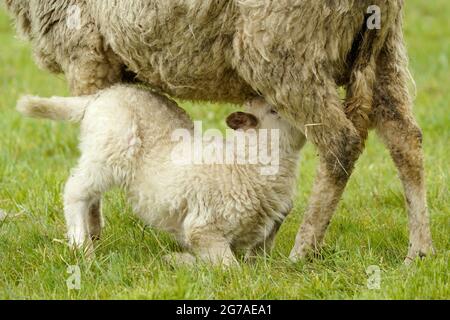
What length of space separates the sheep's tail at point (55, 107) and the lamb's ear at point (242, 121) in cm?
77

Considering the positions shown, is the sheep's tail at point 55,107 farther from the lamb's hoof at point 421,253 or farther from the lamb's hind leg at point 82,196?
the lamb's hoof at point 421,253

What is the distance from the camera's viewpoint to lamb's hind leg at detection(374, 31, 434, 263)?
489cm

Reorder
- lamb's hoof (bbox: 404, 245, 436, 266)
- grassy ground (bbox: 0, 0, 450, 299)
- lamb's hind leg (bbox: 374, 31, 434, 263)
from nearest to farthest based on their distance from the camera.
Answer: grassy ground (bbox: 0, 0, 450, 299) < lamb's hoof (bbox: 404, 245, 436, 266) < lamb's hind leg (bbox: 374, 31, 434, 263)

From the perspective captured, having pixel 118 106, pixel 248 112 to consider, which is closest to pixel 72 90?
pixel 118 106

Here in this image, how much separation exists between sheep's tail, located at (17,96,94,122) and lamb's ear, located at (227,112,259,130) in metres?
0.77

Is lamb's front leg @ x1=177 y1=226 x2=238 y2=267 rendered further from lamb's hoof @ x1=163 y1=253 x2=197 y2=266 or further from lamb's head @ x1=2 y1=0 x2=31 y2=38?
lamb's head @ x1=2 y1=0 x2=31 y2=38

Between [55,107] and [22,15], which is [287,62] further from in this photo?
[22,15]

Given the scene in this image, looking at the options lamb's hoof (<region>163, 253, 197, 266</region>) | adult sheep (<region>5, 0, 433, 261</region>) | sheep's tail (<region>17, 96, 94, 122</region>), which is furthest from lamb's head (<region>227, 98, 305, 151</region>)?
sheep's tail (<region>17, 96, 94, 122</region>)

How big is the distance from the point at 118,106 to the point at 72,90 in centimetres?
54

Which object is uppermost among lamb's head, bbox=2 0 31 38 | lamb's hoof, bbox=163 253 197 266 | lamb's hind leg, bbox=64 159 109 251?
lamb's head, bbox=2 0 31 38

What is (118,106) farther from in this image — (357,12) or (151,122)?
(357,12)

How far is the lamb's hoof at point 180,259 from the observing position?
455 cm

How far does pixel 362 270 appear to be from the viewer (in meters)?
4.46

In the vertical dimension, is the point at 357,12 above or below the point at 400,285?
above
